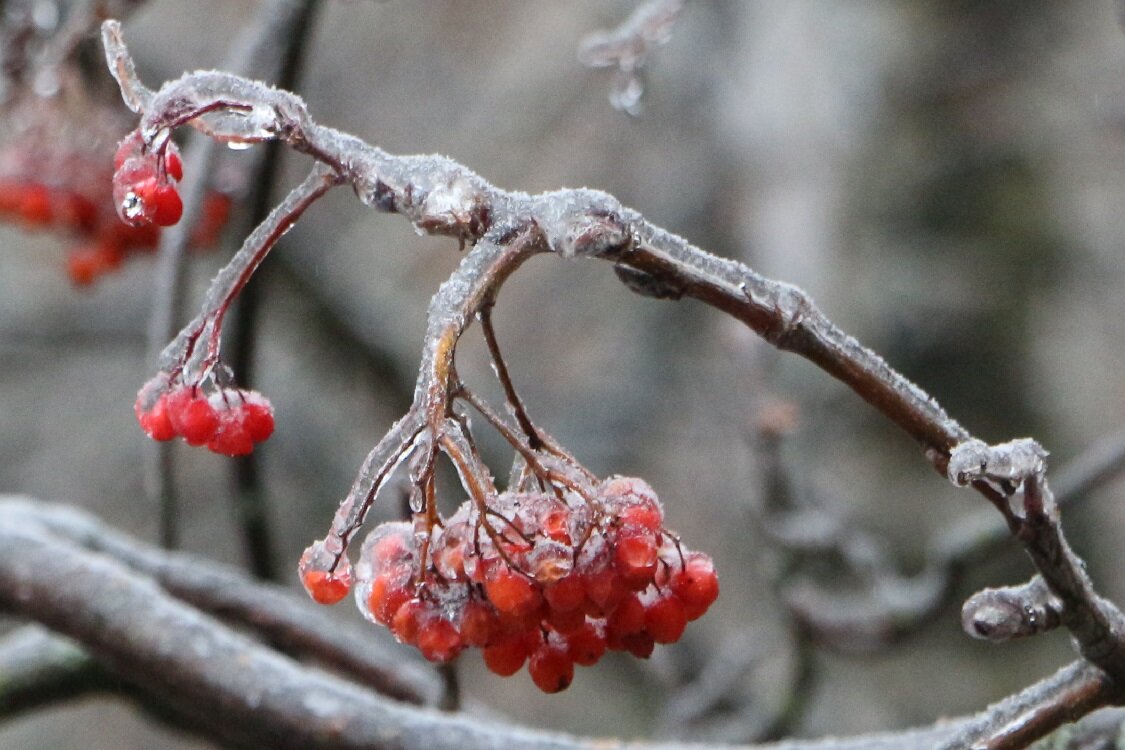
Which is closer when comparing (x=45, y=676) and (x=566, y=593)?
(x=566, y=593)

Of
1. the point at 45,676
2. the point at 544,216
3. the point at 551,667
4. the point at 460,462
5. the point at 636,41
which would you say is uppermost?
the point at 636,41

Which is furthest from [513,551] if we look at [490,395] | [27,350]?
[27,350]

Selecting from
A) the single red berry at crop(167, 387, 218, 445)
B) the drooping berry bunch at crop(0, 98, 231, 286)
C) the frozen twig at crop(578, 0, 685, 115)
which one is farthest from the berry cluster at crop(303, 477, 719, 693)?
the drooping berry bunch at crop(0, 98, 231, 286)

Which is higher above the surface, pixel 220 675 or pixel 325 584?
pixel 325 584

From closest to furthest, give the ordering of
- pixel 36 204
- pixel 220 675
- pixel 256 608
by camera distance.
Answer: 1. pixel 220 675
2. pixel 256 608
3. pixel 36 204

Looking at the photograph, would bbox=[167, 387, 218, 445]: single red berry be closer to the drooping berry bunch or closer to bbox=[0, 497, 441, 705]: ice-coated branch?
bbox=[0, 497, 441, 705]: ice-coated branch

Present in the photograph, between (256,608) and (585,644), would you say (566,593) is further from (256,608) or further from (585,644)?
(256,608)

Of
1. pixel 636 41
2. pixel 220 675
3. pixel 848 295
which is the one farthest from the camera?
pixel 848 295

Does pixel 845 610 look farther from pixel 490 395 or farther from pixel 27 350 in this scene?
pixel 27 350

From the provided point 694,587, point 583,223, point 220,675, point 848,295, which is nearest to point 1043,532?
point 694,587
